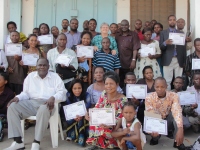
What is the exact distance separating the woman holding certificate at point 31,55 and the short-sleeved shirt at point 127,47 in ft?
5.18

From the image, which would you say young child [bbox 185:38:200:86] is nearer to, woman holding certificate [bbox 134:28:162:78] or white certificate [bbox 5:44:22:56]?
woman holding certificate [bbox 134:28:162:78]

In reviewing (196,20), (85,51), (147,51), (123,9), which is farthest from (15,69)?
(123,9)

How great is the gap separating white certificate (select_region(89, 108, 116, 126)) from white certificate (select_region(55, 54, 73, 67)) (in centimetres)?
150

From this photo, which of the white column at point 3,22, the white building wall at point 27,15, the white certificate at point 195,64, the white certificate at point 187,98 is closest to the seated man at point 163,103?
the white certificate at point 187,98

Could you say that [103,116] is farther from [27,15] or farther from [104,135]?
[27,15]

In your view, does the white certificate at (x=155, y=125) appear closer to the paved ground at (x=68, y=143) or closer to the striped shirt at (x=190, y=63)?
the paved ground at (x=68, y=143)

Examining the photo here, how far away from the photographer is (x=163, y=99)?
4.64 m

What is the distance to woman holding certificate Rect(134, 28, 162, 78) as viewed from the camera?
Result: 5.99m

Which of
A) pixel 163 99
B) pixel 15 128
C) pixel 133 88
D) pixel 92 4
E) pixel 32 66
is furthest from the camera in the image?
pixel 92 4

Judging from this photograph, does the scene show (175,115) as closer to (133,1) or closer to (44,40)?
(44,40)

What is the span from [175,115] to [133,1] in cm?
510

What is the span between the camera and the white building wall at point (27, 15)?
8602mm

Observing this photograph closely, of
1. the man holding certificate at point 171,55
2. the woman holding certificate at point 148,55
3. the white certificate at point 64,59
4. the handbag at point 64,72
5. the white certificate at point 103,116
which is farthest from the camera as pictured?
the man holding certificate at point 171,55

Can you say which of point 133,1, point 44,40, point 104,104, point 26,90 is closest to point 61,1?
point 133,1
